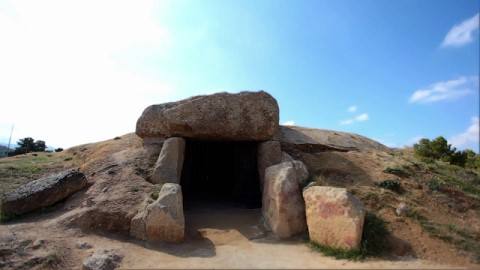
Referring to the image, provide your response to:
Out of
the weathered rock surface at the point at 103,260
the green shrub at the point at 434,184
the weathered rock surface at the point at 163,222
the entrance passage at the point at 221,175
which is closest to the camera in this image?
the weathered rock surface at the point at 103,260

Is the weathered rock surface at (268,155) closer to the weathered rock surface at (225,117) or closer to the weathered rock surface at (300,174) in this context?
the weathered rock surface at (225,117)

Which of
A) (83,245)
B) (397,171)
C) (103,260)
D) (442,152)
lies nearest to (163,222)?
(103,260)

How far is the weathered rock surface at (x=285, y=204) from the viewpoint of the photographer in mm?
8305

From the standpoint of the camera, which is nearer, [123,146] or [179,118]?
[179,118]

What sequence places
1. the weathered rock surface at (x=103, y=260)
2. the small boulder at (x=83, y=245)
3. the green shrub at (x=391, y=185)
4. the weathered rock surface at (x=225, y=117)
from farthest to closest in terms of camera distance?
the weathered rock surface at (x=225, y=117) → the green shrub at (x=391, y=185) → the small boulder at (x=83, y=245) → the weathered rock surface at (x=103, y=260)

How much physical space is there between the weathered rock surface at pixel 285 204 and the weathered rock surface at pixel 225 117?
88.3 inches

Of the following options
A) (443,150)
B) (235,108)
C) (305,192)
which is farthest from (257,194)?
(443,150)

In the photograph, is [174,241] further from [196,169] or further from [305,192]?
[196,169]

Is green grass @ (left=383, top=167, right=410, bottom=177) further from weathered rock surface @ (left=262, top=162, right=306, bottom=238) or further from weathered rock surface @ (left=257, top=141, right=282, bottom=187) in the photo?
weathered rock surface @ (left=262, top=162, right=306, bottom=238)

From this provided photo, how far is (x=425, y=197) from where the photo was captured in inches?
373

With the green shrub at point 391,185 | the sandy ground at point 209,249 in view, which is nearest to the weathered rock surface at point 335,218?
the sandy ground at point 209,249

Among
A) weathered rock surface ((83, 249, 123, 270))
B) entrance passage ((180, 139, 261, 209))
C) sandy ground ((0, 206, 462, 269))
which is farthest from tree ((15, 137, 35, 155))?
weathered rock surface ((83, 249, 123, 270))

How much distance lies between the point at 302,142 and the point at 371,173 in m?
2.72

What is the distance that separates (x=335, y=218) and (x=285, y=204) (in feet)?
4.42
